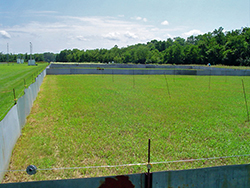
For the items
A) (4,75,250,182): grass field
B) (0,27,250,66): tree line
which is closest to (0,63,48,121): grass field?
(4,75,250,182): grass field

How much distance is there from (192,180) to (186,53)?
91.9 meters

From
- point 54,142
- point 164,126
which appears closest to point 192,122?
point 164,126

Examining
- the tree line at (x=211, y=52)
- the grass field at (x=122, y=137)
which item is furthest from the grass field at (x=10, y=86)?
the tree line at (x=211, y=52)

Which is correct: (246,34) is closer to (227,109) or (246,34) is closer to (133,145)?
(227,109)

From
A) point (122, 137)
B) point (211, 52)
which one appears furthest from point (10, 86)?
point (211, 52)

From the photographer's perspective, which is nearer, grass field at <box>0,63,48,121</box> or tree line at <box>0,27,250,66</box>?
grass field at <box>0,63,48,121</box>

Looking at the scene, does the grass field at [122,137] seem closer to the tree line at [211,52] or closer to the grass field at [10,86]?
the grass field at [10,86]

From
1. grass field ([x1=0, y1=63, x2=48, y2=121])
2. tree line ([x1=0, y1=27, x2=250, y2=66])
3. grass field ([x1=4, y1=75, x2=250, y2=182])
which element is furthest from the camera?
tree line ([x1=0, y1=27, x2=250, y2=66])

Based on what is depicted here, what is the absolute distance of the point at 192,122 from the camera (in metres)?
10.1

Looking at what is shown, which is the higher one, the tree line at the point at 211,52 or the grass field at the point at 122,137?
the tree line at the point at 211,52

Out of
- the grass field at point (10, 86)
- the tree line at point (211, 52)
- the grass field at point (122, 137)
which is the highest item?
the tree line at point (211, 52)

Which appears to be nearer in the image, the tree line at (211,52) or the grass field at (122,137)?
the grass field at (122,137)

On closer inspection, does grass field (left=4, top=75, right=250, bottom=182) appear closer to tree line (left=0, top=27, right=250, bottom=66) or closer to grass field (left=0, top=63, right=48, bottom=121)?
grass field (left=0, top=63, right=48, bottom=121)

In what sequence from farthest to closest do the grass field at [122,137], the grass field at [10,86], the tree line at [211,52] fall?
the tree line at [211,52] < the grass field at [10,86] < the grass field at [122,137]
